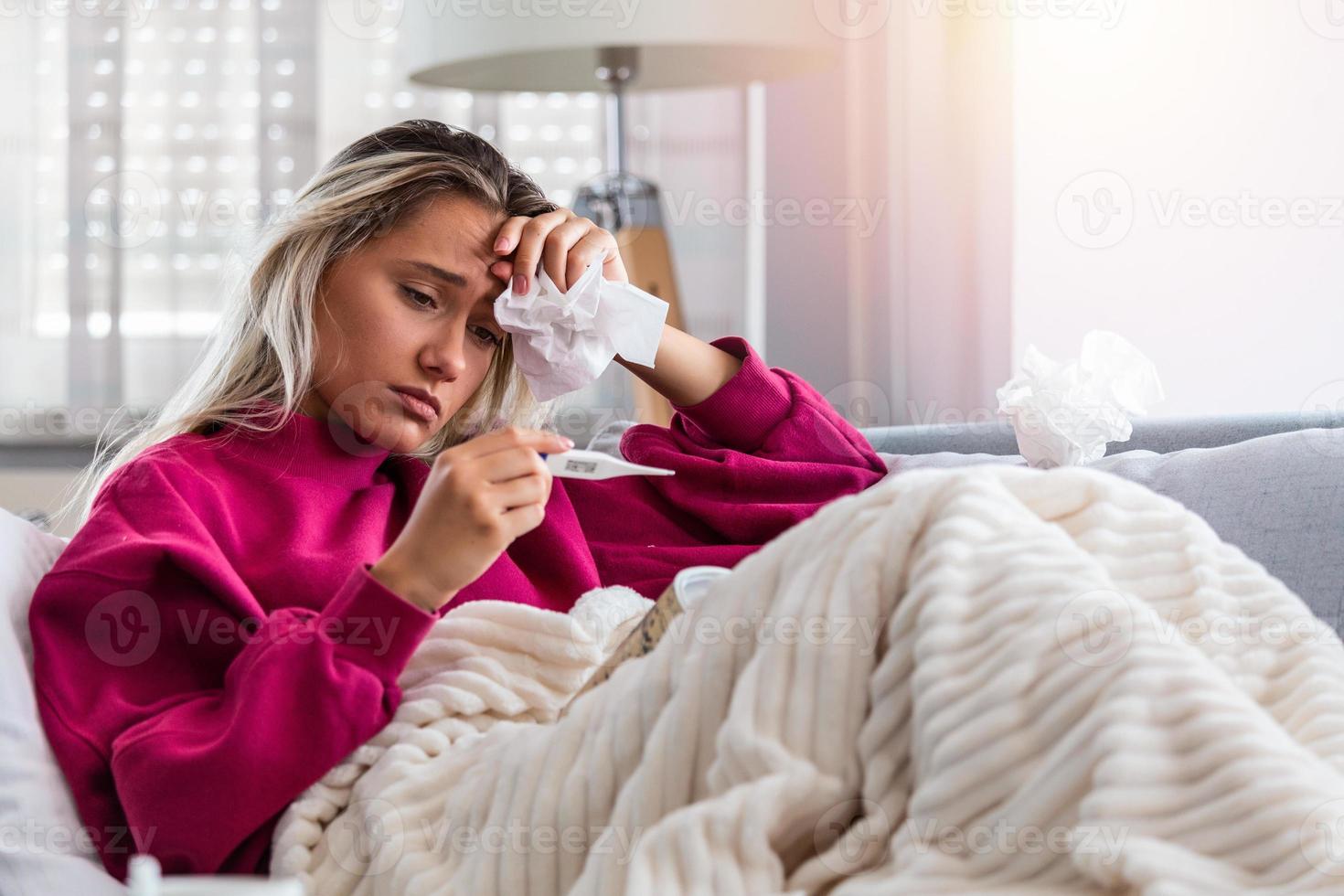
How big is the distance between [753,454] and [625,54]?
1.01 m

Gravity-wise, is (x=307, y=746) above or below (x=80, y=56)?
below

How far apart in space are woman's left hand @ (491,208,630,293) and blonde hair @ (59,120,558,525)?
51mm

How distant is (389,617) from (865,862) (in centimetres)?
40

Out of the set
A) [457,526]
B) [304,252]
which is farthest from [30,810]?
[304,252]

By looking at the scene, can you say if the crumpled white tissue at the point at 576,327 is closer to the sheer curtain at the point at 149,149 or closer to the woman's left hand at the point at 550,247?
the woman's left hand at the point at 550,247

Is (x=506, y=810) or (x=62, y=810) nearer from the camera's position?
(x=506, y=810)

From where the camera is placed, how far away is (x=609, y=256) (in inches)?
53.7

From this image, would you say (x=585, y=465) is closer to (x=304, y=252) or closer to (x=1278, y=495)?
(x=304, y=252)

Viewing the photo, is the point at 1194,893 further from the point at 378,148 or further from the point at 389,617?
the point at 378,148

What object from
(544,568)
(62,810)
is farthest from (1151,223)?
(62,810)

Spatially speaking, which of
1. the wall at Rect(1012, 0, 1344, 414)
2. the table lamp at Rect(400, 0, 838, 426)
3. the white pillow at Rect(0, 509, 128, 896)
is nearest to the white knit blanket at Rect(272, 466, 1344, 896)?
the white pillow at Rect(0, 509, 128, 896)

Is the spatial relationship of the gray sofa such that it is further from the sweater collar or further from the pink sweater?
the sweater collar

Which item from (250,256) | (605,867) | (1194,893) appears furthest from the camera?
(250,256)

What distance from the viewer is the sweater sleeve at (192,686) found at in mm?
858
